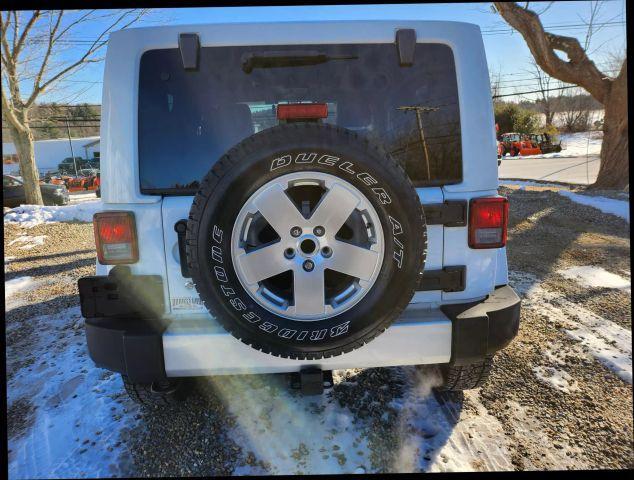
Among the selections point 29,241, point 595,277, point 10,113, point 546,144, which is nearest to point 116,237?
point 595,277

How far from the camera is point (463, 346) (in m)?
1.98

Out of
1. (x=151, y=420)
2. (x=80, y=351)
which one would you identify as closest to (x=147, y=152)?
(x=151, y=420)

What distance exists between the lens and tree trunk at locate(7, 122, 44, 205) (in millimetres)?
10680

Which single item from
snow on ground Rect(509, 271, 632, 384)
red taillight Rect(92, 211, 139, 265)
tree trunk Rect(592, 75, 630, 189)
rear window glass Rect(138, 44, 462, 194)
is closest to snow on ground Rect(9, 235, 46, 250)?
red taillight Rect(92, 211, 139, 265)

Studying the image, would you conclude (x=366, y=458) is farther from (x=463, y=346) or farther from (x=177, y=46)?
(x=177, y=46)

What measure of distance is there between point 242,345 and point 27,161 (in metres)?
11.9

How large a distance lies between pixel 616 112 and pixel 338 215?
39.4 ft

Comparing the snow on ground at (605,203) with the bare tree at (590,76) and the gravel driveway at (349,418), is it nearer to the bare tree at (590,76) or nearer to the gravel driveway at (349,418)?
the bare tree at (590,76)

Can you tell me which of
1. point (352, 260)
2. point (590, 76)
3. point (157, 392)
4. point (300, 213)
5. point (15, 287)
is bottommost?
point (15, 287)

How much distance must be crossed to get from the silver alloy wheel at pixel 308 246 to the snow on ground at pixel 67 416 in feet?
4.46

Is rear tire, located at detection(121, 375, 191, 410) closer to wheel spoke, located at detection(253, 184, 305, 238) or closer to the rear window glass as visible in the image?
the rear window glass

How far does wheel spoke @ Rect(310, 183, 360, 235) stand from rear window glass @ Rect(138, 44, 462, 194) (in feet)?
1.55

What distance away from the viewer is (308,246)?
5.88ft

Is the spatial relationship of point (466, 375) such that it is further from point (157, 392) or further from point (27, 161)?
point (27, 161)
